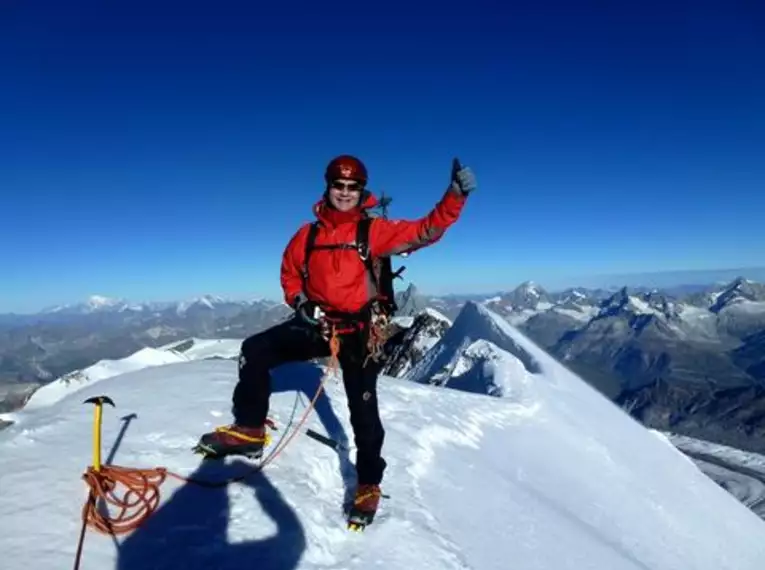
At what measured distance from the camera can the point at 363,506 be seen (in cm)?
729

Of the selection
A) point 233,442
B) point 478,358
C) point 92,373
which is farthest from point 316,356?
point 92,373

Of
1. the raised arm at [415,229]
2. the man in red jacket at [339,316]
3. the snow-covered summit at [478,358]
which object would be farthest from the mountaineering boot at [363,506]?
the snow-covered summit at [478,358]

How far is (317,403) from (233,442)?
326cm

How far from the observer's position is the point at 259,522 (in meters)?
6.57

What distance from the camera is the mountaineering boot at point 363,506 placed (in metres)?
7.12

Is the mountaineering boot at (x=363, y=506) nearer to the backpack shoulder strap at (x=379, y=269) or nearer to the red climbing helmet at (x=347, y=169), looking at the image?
the backpack shoulder strap at (x=379, y=269)

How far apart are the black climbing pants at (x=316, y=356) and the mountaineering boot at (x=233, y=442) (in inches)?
5.3

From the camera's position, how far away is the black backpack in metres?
7.71

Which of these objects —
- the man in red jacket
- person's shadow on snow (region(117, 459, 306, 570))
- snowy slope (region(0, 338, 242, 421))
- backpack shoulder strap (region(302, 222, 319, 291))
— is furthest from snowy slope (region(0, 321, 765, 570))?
snowy slope (region(0, 338, 242, 421))

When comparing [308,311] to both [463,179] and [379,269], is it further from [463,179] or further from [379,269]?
[463,179]

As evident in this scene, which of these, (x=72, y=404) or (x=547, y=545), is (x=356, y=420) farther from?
(x=72, y=404)

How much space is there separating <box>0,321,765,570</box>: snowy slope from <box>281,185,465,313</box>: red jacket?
2.56 m

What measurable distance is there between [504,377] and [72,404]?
1350 cm

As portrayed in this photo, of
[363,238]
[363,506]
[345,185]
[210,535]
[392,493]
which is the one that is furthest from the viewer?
[392,493]
